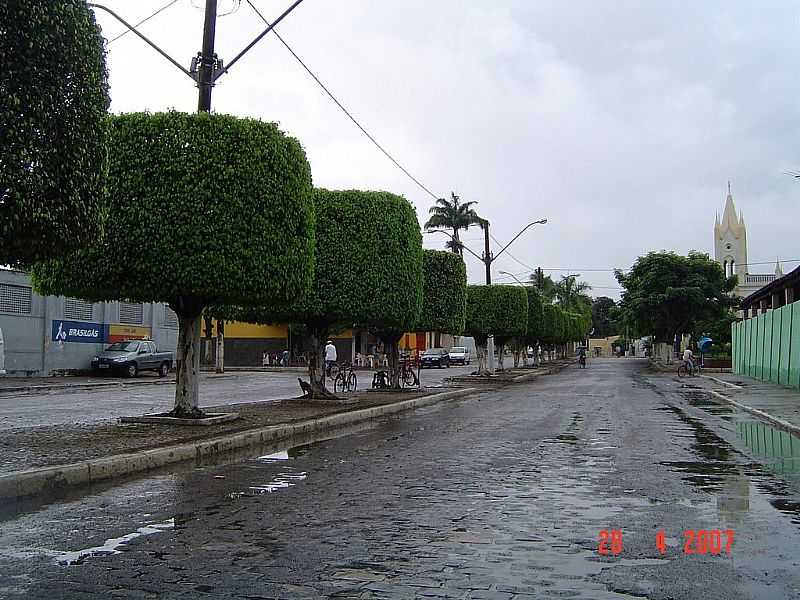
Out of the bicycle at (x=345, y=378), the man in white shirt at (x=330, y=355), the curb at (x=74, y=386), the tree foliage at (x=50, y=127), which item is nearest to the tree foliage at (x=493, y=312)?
the man in white shirt at (x=330, y=355)

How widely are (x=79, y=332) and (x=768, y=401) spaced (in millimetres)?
27878

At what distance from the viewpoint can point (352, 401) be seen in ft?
68.7

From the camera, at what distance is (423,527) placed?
265 inches

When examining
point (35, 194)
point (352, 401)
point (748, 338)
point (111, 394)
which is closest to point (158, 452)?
point (35, 194)

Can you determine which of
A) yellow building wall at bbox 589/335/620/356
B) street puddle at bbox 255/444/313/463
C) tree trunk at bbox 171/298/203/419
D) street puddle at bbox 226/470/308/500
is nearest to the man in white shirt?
tree trunk at bbox 171/298/203/419

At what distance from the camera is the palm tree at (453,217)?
5431cm

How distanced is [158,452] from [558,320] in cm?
5722

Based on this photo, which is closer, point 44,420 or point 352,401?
point 44,420

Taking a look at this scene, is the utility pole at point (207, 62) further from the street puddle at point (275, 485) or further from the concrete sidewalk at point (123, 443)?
the street puddle at point (275, 485)

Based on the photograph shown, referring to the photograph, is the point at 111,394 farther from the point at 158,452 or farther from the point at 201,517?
the point at 201,517

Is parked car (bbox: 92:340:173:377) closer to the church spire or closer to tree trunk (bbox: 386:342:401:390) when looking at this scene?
tree trunk (bbox: 386:342:401:390)

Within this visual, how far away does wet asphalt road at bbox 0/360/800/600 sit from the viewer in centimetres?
509

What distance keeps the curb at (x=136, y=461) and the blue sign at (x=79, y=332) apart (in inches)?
897
